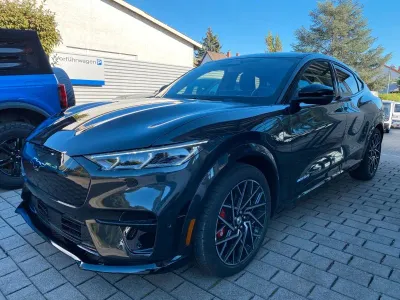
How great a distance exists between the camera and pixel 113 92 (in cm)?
1102

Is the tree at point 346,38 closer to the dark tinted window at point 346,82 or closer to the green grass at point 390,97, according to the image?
the green grass at point 390,97

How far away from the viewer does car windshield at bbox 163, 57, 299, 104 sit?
2.74 meters

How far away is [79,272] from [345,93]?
3296 millimetres

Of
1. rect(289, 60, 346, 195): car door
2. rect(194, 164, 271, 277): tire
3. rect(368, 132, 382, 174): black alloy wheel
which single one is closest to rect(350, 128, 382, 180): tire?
rect(368, 132, 382, 174): black alloy wheel

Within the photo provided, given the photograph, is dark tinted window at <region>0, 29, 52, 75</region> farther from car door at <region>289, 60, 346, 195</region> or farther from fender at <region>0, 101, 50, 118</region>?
car door at <region>289, 60, 346, 195</region>

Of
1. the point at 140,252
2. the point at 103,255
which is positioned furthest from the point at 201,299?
the point at 103,255

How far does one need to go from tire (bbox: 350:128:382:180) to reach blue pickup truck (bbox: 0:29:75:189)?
4283 millimetres

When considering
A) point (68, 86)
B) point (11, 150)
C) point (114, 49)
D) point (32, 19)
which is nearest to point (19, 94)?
point (11, 150)

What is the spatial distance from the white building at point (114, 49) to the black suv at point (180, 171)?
26.9 feet

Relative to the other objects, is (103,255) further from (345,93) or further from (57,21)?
(57,21)

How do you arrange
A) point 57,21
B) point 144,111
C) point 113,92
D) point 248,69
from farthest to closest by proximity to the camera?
point 57,21
point 113,92
point 248,69
point 144,111

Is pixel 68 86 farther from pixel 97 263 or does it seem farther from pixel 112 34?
pixel 112 34

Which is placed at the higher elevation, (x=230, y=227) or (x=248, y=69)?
(x=248, y=69)

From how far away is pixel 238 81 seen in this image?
10.0 ft
